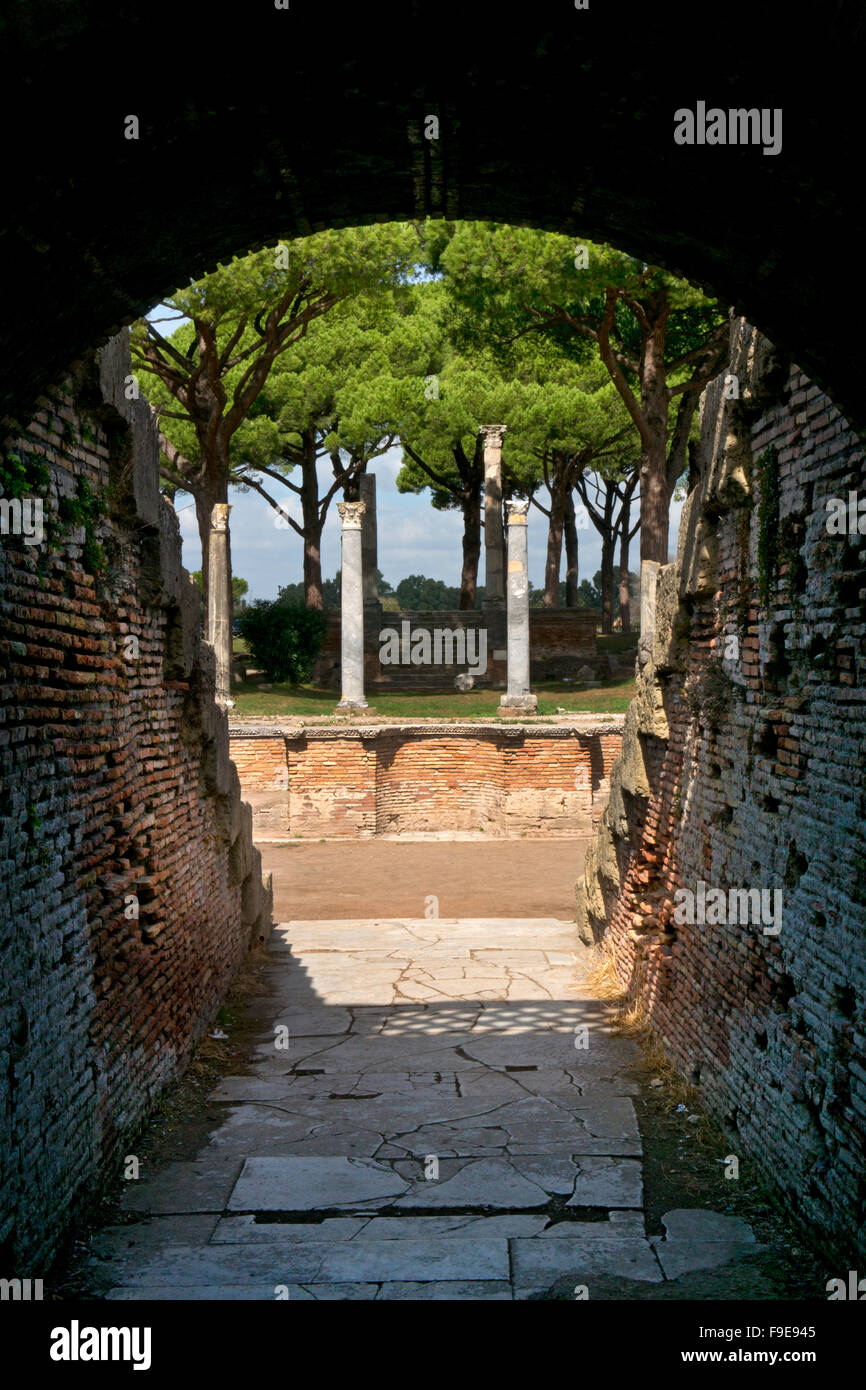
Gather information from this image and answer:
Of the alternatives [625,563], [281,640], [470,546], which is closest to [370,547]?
[470,546]

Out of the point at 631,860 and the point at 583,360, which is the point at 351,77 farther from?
the point at 583,360

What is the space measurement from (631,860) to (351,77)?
5.95 meters

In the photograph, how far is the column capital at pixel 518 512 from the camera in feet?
69.2

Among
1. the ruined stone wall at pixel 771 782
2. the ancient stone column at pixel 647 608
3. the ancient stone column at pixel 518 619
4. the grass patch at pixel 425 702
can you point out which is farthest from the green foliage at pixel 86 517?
the ancient stone column at pixel 518 619

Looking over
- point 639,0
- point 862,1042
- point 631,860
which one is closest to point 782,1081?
point 862,1042

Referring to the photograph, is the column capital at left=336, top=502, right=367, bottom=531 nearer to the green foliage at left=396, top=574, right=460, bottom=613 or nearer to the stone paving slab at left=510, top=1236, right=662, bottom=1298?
the stone paving slab at left=510, top=1236, right=662, bottom=1298

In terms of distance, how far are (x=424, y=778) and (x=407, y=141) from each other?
A: 14.9m

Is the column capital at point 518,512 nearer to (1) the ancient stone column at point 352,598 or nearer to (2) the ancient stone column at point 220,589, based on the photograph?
(1) the ancient stone column at point 352,598

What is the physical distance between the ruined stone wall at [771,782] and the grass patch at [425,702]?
44.2 feet

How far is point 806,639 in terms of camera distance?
15.0 feet

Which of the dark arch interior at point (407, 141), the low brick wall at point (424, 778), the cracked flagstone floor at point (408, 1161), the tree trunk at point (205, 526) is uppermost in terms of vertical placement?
the tree trunk at point (205, 526)

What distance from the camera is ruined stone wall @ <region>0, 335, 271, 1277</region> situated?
399cm

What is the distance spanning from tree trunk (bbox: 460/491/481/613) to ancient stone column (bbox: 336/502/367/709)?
1232 cm

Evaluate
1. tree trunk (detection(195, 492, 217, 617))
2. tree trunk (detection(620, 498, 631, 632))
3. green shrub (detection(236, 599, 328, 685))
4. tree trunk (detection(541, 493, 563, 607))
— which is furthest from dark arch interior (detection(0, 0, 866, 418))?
tree trunk (detection(620, 498, 631, 632))
